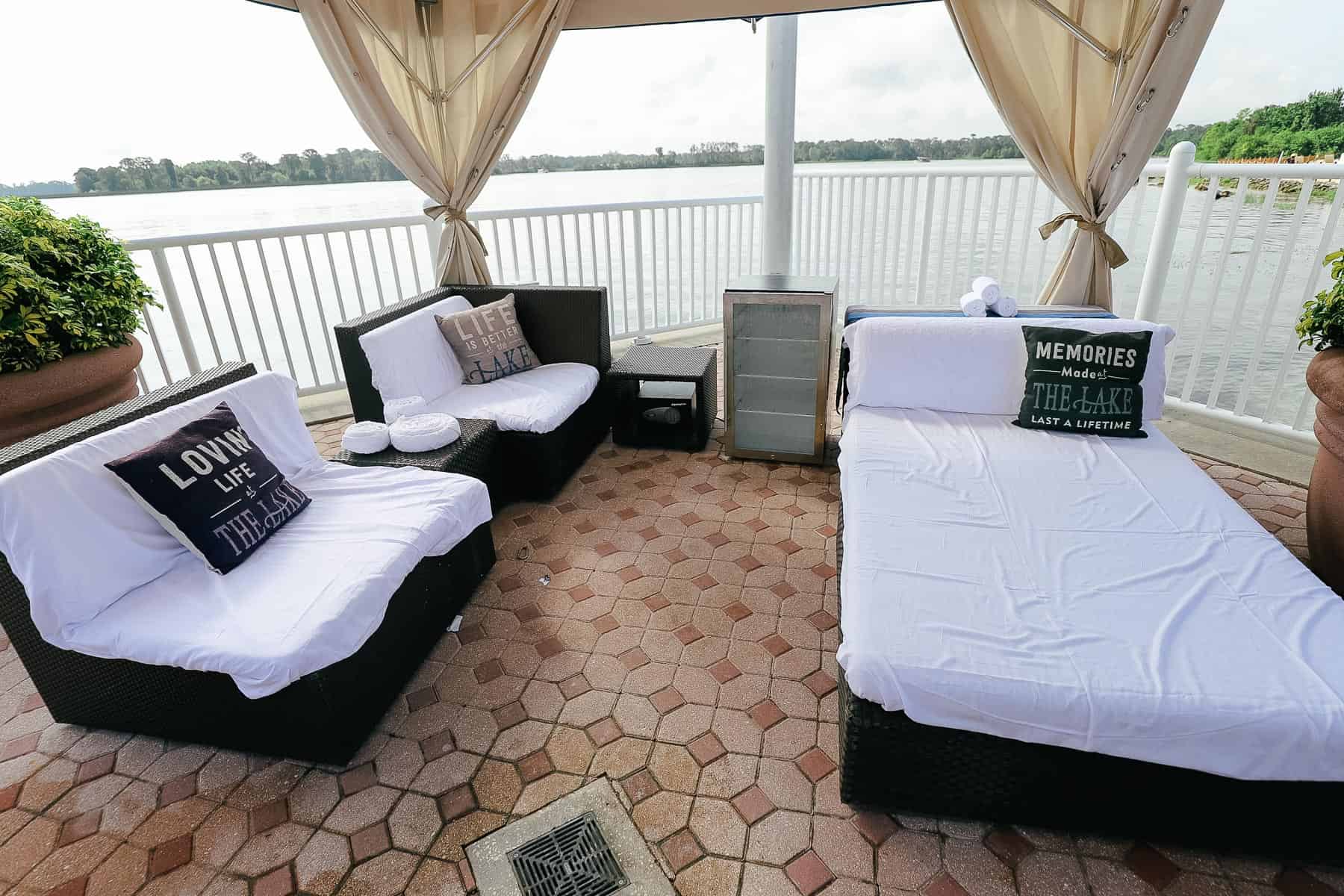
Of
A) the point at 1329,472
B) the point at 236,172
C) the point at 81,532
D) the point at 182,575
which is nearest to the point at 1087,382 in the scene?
the point at 1329,472

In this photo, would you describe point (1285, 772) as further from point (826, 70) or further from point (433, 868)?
point (826, 70)

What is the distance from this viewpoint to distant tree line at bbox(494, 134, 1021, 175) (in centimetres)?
442

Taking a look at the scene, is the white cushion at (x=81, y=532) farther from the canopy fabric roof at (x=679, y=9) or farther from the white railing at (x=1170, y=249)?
the white railing at (x=1170, y=249)

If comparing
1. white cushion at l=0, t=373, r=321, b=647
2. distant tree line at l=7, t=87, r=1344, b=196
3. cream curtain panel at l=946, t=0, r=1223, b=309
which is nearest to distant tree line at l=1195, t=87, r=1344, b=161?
distant tree line at l=7, t=87, r=1344, b=196

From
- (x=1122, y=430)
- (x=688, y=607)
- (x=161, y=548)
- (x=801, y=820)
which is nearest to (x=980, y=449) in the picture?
(x=1122, y=430)

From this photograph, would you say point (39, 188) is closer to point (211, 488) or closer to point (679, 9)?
point (211, 488)

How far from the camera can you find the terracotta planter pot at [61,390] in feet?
7.47

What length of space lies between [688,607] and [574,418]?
4.26 ft

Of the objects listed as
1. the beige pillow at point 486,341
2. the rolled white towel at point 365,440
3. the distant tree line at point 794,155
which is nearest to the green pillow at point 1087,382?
the distant tree line at point 794,155

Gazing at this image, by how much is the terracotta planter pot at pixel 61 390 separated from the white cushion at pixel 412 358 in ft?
3.01

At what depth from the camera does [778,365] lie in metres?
3.29

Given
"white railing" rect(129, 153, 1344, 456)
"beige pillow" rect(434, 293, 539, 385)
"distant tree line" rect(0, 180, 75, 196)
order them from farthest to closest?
"beige pillow" rect(434, 293, 539, 385)
"white railing" rect(129, 153, 1344, 456)
"distant tree line" rect(0, 180, 75, 196)

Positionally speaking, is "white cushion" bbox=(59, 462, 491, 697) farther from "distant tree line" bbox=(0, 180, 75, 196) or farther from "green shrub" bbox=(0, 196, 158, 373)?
"distant tree line" bbox=(0, 180, 75, 196)

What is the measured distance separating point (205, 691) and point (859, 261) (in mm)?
5052
